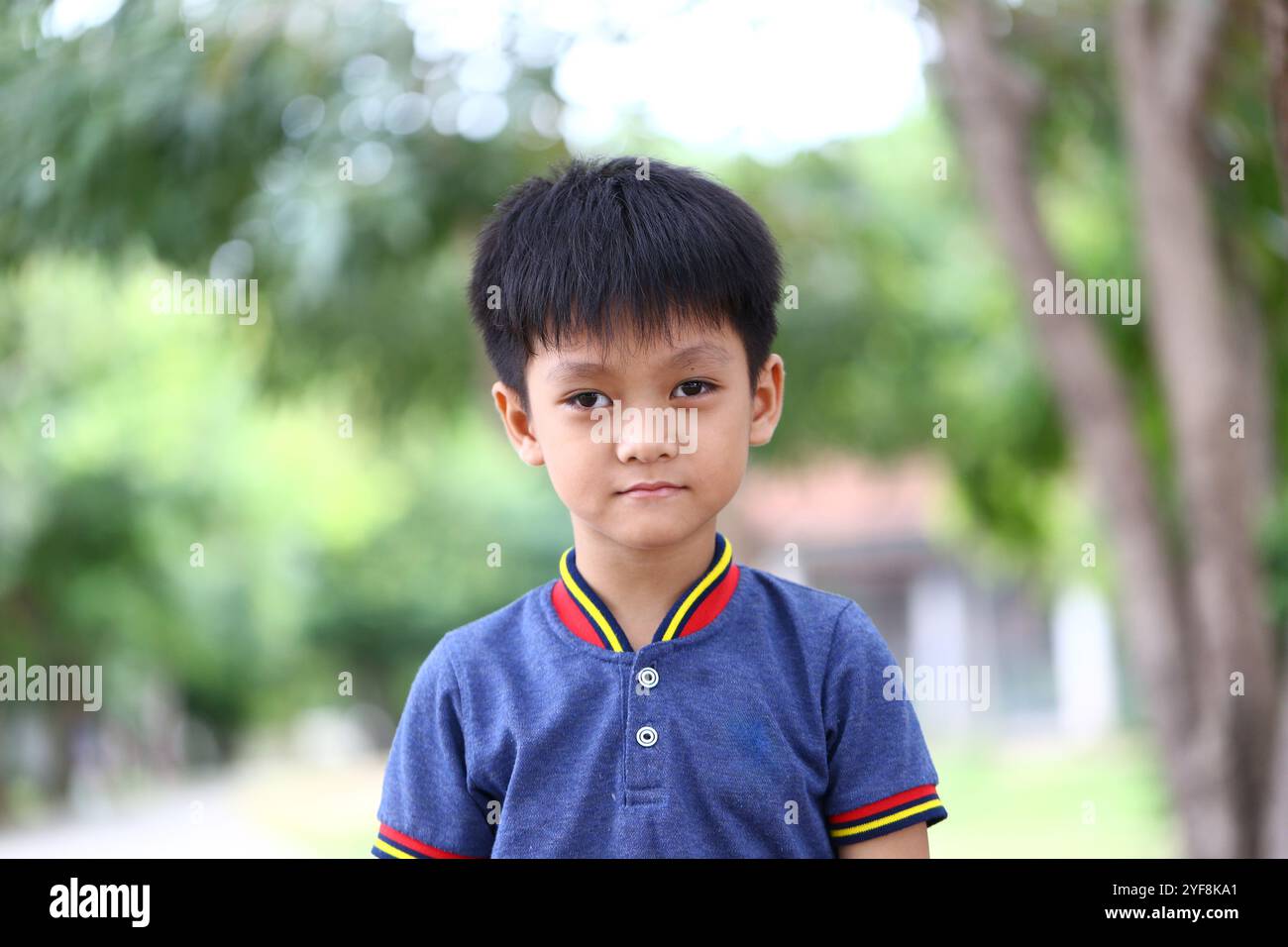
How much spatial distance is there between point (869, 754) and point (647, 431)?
0.41 metres

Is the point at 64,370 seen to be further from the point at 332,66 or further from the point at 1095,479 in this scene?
the point at 1095,479

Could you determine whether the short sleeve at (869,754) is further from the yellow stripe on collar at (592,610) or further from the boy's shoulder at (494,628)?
the boy's shoulder at (494,628)

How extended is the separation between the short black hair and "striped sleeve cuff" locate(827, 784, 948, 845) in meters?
0.47

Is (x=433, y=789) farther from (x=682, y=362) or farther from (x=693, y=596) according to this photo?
(x=682, y=362)

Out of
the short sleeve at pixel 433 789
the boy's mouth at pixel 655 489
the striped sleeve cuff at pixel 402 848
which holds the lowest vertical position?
the striped sleeve cuff at pixel 402 848

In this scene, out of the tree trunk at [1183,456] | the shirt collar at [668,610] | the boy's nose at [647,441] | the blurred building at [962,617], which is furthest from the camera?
the blurred building at [962,617]

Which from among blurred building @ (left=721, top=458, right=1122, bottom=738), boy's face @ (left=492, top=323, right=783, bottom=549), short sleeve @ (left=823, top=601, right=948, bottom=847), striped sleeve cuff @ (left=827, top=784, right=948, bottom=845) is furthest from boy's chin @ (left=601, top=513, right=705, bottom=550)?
blurred building @ (left=721, top=458, right=1122, bottom=738)

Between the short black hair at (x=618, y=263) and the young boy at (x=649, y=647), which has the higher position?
the short black hair at (x=618, y=263)

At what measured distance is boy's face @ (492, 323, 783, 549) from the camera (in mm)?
1425

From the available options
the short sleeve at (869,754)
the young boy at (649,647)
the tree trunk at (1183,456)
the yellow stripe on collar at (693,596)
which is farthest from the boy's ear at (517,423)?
the tree trunk at (1183,456)

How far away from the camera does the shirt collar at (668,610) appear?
1.50 metres

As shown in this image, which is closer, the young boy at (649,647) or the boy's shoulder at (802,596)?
the young boy at (649,647)

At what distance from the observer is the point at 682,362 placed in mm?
1438

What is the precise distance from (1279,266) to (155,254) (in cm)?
381
